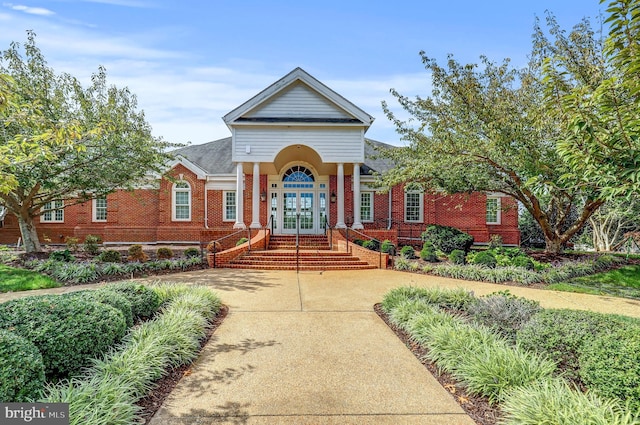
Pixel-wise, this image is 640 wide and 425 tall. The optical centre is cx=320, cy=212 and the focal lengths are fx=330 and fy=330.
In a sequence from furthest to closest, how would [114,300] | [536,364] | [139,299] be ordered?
[139,299]
[114,300]
[536,364]

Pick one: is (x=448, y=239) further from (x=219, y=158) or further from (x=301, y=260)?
(x=219, y=158)

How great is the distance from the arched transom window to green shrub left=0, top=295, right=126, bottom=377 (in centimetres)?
1354

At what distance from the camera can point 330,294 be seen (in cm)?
792

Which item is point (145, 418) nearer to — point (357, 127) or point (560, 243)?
point (357, 127)

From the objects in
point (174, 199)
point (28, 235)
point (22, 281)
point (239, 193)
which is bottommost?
point (22, 281)

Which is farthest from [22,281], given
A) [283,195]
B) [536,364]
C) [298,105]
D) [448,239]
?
[448,239]

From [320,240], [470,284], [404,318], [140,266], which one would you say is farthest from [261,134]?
[404,318]

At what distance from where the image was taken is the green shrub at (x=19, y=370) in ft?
8.77

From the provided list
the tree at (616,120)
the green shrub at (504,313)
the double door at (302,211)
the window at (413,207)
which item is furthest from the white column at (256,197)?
the tree at (616,120)

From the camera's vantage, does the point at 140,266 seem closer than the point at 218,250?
Yes

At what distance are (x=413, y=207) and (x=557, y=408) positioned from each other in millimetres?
16854

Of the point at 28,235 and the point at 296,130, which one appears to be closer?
the point at 28,235

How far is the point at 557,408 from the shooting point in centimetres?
277

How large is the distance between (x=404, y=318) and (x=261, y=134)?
446 inches
